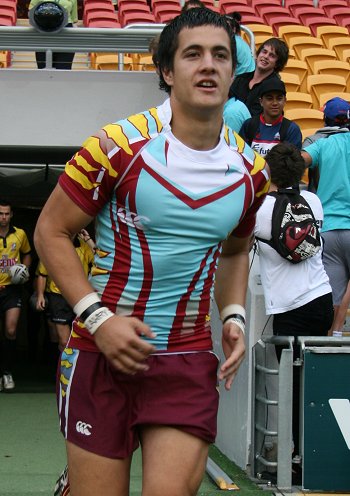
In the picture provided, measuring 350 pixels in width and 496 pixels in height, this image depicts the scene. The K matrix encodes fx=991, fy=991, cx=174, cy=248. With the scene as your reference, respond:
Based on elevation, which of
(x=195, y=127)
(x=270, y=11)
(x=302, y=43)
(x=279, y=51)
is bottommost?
(x=195, y=127)

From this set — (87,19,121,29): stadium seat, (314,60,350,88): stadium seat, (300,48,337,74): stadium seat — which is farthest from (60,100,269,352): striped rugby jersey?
(87,19,121,29): stadium seat

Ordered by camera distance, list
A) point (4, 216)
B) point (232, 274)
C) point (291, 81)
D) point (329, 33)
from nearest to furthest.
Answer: point (232, 274) → point (4, 216) → point (291, 81) → point (329, 33)

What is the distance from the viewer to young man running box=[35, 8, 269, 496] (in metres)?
3.17

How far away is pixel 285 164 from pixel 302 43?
31.9ft

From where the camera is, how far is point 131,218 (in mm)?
3232

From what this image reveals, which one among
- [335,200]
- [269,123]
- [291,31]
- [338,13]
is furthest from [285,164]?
[338,13]

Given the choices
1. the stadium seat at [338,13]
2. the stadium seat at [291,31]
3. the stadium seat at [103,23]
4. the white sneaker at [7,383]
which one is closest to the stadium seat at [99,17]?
the stadium seat at [103,23]

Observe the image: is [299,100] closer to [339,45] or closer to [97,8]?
[339,45]

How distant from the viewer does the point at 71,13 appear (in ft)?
42.3

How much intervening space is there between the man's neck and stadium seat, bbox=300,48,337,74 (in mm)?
11900

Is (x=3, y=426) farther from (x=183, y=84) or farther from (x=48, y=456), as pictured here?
(x=183, y=84)

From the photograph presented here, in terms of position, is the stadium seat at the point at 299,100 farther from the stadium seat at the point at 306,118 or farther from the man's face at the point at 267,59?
the man's face at the point at 267,59

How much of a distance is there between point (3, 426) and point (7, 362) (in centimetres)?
232

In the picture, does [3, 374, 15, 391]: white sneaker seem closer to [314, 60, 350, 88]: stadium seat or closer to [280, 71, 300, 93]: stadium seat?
[280, 71, 300, 93]: stadium seat
